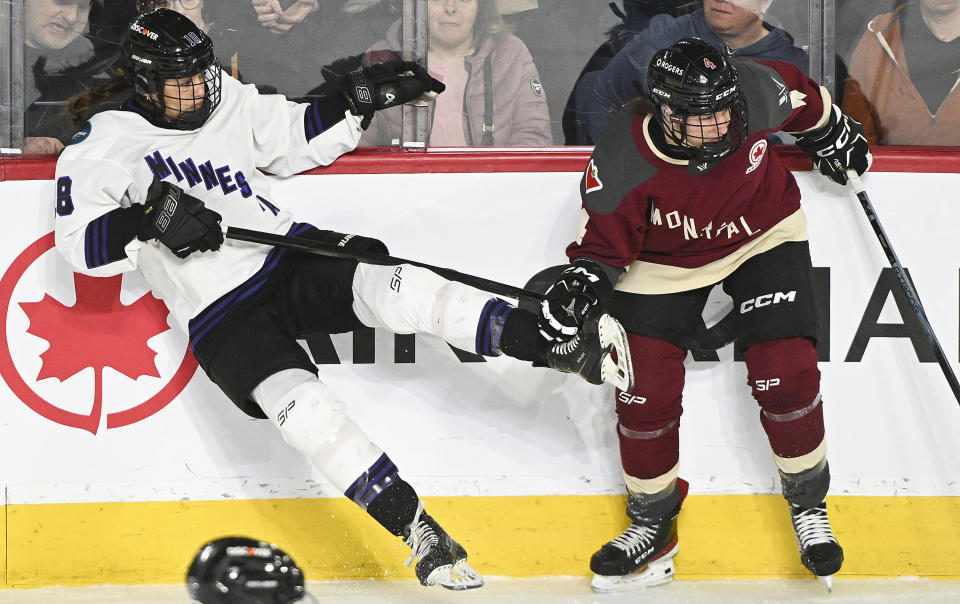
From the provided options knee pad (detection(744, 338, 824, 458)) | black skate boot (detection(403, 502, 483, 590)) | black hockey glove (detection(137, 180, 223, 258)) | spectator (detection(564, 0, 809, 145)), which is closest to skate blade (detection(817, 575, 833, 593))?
knee pad (detection(744, 338, 824, 458))

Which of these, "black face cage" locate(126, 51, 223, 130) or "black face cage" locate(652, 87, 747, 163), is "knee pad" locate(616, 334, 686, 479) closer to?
"black face cage" locate(652, 87, 747, 163)

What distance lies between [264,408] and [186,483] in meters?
0.51

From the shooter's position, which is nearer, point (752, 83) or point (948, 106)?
point (752, 83)

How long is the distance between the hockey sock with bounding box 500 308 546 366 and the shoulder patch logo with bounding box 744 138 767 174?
59 cm

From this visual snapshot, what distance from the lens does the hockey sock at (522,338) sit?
2.20 m

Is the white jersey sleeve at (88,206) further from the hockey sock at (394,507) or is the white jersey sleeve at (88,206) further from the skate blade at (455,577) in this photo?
the skate blade at (455,577)

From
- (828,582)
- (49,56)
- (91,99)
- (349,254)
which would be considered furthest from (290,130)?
(828,582)

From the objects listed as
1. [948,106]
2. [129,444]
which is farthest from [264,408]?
[948,106]

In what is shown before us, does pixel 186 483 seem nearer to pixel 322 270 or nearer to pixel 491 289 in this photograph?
pixel 322 270

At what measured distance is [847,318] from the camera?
260 centimetres

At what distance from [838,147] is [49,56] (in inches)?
77.8

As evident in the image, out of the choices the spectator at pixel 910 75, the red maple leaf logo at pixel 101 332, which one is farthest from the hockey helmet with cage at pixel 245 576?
the spectator at pixel 910 75

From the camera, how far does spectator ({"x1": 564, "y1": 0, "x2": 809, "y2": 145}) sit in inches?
105

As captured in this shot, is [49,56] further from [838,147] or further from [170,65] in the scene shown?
[838,147]
